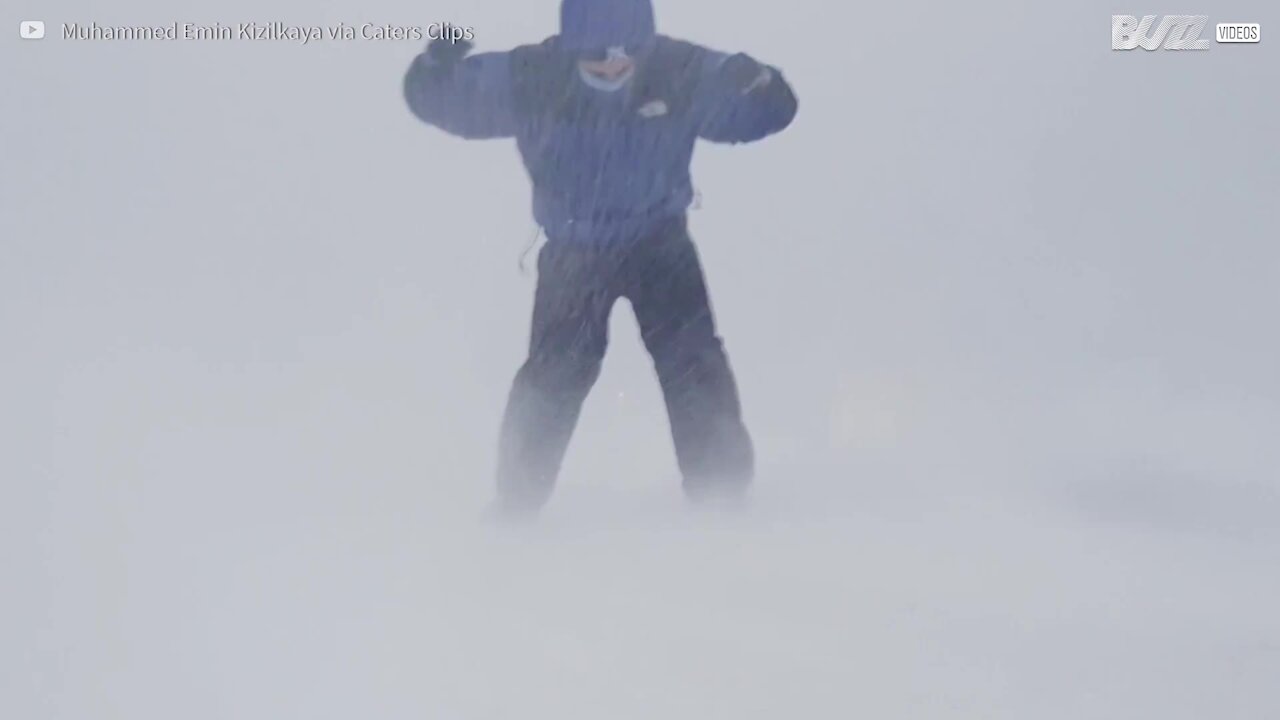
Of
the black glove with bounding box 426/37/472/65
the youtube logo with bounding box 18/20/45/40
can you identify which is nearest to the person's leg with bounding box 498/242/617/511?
the black glove with bounding box 426/37/472/65

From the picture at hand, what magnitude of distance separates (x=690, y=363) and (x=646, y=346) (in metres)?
0.09

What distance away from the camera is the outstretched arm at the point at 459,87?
92.0 inches

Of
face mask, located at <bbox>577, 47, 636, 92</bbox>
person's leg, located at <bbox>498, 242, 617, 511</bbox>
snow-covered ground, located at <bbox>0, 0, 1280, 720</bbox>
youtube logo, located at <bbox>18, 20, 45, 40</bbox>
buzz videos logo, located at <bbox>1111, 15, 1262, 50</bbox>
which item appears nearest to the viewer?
snow-covered ground, located at <bbox>0, 0, 1280, 720</bbox>

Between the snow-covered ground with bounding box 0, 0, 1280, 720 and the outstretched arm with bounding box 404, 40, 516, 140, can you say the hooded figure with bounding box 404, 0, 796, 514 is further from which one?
the snow-covered ground with bounding box 0, 0, 1280, 720

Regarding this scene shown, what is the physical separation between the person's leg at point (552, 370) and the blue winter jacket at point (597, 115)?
7 centimetres

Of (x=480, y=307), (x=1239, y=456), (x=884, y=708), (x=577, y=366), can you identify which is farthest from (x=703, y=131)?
(x=1239, y=456)

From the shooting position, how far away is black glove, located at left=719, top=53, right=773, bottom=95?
2.35m

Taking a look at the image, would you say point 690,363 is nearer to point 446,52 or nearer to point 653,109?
point 653,109

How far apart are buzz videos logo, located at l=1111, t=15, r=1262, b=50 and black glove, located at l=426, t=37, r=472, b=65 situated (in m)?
1.58

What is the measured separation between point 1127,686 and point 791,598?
1.73ft

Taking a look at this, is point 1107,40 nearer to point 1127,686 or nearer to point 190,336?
point 1127,686

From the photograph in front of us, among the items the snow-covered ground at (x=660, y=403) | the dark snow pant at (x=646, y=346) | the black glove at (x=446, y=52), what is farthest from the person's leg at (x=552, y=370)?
the black glove at (x=446, y=52)

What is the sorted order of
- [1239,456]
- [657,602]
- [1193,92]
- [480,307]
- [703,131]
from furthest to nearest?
[1193,92], [480,307], [1239,456], [703,131], [657,602]

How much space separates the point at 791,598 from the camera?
2195mm
